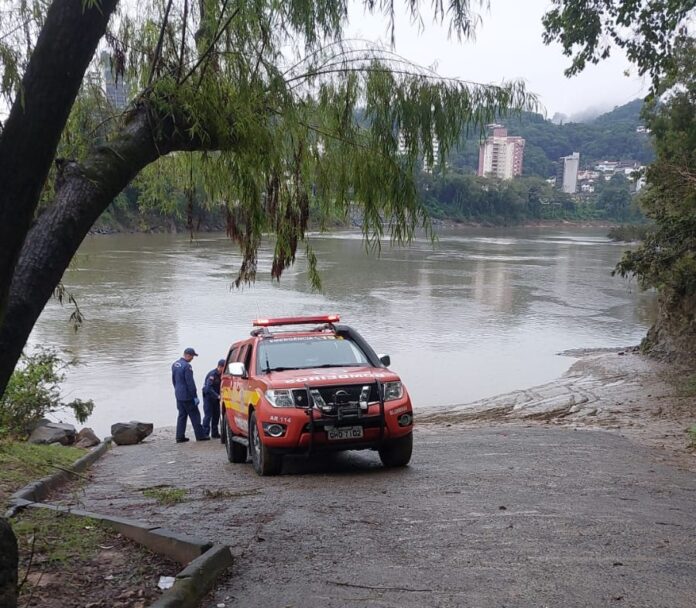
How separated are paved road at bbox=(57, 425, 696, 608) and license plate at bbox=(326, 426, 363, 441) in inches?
17.3

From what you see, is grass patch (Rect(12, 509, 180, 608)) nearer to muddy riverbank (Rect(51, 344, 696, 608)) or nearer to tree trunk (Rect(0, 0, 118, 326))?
muddy riverbank (Rect(51, 344, 696, 608))

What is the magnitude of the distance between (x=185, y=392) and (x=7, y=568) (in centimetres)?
1043

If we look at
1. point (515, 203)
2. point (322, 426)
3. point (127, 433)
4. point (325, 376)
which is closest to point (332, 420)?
point (322, 426)

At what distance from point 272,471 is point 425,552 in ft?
12.2

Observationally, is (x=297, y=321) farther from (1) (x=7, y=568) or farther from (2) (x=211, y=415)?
(1) (x=7, y=568)

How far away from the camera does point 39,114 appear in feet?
11.9

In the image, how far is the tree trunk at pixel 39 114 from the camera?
3.57 metres

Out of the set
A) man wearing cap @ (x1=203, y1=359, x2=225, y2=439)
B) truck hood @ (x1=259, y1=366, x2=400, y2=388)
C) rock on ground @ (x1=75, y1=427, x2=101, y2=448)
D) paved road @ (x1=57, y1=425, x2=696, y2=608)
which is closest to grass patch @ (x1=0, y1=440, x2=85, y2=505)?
paved road @ (x1=57, y1=425, x2=696, y2=608)

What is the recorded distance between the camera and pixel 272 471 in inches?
344

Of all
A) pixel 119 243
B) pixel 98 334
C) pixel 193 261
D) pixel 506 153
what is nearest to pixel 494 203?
pixel 506 153

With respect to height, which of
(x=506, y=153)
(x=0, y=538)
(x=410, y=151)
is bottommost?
(x=0, y=538)

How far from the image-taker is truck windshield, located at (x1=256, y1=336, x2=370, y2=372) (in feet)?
30.6

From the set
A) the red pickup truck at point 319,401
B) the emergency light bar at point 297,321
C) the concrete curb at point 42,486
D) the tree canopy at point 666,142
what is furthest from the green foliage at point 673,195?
the concrete curb at point 42,486

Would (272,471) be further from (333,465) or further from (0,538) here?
(0,538)
